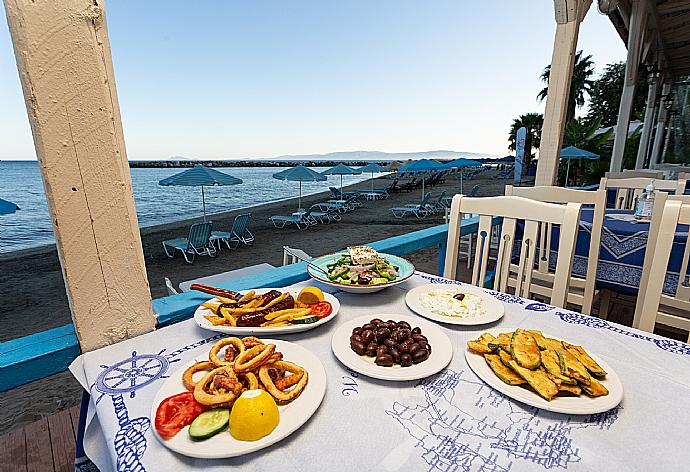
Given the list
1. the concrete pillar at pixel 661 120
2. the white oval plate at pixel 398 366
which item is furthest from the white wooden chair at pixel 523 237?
the concrete pillar at pixel 661 120

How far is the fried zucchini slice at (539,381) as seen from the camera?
2.11 feet

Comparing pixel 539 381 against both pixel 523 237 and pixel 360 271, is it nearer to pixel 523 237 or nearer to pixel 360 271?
pixel 360 271

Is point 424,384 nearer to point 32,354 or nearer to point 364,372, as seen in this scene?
point 364,372

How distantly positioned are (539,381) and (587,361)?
149 millimetres

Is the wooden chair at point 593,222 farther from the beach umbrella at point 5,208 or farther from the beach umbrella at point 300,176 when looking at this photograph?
the beach umbrella at point 300,176

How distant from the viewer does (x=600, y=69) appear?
22.5m

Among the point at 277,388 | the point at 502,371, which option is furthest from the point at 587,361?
the point at 277,388

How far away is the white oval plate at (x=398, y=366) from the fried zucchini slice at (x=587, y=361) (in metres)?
0.27

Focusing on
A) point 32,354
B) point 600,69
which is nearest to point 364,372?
point 32,354

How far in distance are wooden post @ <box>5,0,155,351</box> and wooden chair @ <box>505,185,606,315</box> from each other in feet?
6.52

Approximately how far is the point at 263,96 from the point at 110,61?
82.1 feet

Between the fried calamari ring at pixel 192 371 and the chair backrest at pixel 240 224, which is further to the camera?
the chair backrest at pixel 240 224

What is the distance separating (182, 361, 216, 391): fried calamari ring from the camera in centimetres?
65

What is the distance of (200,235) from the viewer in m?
7.29
